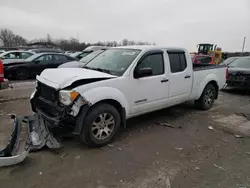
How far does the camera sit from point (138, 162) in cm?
335

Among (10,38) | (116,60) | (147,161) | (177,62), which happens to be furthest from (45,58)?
(10,38)

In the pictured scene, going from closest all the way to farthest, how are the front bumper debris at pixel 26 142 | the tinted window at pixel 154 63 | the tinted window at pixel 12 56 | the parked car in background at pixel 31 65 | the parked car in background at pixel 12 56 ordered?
the front bumper debris at pixel 26 142 → the tinted window at pixel 154 63 → the parked car in background at pixel 31 65 → the parked car in background at pixel 12 56 → the tinted window at pixel 12 56

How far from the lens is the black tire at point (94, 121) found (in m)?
3.55

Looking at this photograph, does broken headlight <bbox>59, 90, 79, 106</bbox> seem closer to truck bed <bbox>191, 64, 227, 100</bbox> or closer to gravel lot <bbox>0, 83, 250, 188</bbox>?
gravel lot <bbox>0, 83, 250, 188</bbox>

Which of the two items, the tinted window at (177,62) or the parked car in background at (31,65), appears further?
the parked car in background at (31,65)

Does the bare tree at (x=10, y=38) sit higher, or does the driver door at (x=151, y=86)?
the bare tree at (x=10, y=38)

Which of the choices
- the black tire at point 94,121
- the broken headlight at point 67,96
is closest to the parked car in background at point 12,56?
the broken headlight at point 67,96

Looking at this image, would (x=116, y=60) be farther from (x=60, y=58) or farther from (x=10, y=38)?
(x=10, y=38)

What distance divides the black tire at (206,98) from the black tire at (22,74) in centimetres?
955

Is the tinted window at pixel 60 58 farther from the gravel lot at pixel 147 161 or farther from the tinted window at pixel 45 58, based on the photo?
the gravel lot at pixel 147 161

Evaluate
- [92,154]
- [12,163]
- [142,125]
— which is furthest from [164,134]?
[12,163]

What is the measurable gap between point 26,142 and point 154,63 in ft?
9.66

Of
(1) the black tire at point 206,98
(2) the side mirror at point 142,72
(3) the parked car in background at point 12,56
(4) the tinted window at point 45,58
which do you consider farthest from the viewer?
(3) the parked car in background at point 12,56

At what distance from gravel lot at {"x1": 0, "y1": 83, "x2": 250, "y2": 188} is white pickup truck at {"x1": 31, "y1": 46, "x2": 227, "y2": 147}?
0.45 meters
